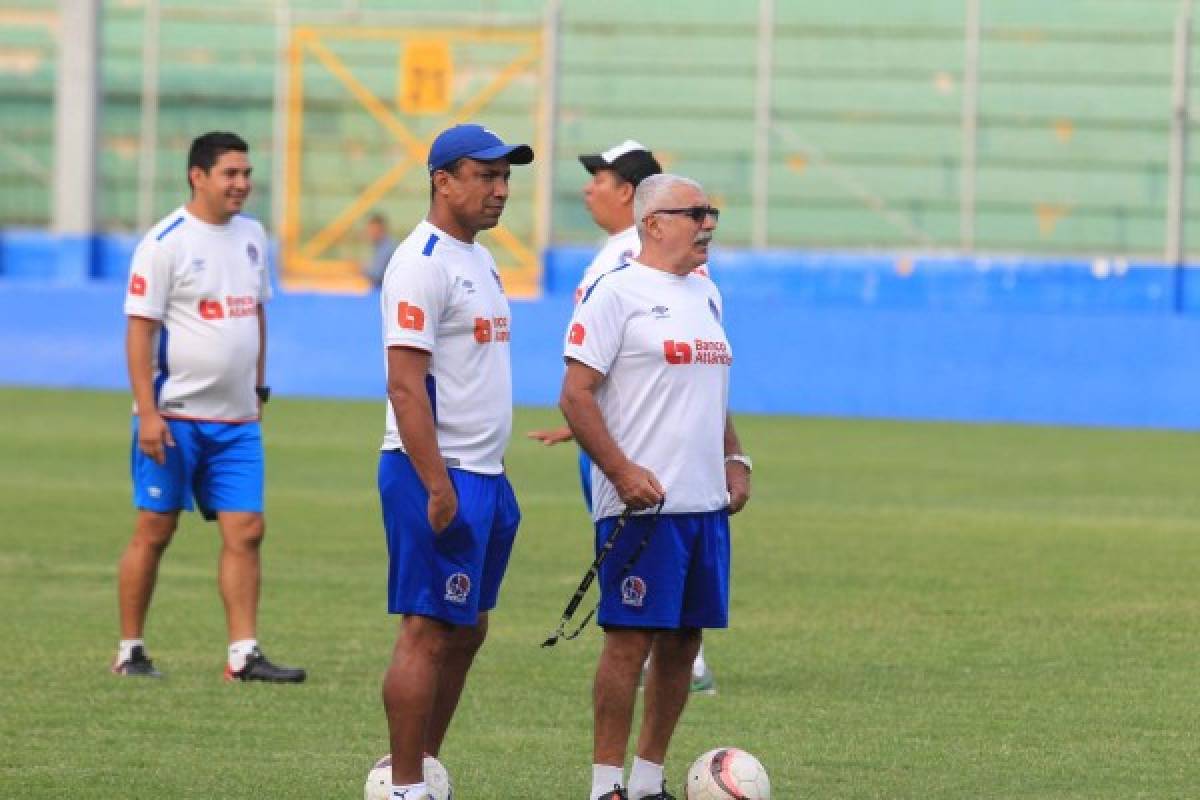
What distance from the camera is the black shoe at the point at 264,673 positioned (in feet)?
33.3

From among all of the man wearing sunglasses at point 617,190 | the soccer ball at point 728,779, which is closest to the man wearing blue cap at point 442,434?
the soccer ball at point 728,779

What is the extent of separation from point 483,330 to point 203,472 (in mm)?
3410

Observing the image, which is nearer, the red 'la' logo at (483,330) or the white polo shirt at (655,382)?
the red 'la' logo at (483,330)

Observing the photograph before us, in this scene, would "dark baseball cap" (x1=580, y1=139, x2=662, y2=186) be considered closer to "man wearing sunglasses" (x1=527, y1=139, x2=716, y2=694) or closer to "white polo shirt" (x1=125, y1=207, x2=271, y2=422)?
"man wearing sunglasses" (x1=527, y1=139, x2=716, y2=694)

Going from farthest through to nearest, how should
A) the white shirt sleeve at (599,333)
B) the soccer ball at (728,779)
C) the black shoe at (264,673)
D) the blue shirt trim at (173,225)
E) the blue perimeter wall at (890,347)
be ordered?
1. the blue perimeter wall at (890,347)
2. the blue shirt trim at (173,225)
3. the black shoe at (264,673)
4. the white shirt sleeve at (599,333)
5. the soccer ball at (728,779)

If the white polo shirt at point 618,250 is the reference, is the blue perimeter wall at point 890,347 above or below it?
below

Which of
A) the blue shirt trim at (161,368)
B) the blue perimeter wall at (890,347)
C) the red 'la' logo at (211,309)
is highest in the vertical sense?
the red 'la' logo at (211,309)

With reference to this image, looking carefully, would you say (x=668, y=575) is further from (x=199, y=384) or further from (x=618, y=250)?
(x=199, y=384)

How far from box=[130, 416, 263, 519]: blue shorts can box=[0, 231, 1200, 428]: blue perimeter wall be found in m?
16.2

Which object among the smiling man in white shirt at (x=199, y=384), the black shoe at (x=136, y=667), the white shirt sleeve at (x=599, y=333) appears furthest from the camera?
the smiling man in white shirt at (x=199, y=384)

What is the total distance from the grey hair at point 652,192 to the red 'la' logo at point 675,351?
0.40m

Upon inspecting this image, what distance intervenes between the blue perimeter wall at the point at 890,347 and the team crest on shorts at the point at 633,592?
1840 cm

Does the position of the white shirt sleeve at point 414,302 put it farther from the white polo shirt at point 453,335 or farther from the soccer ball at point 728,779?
the soccer ball at point 728,779

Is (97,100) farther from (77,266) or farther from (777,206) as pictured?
(777,206)
